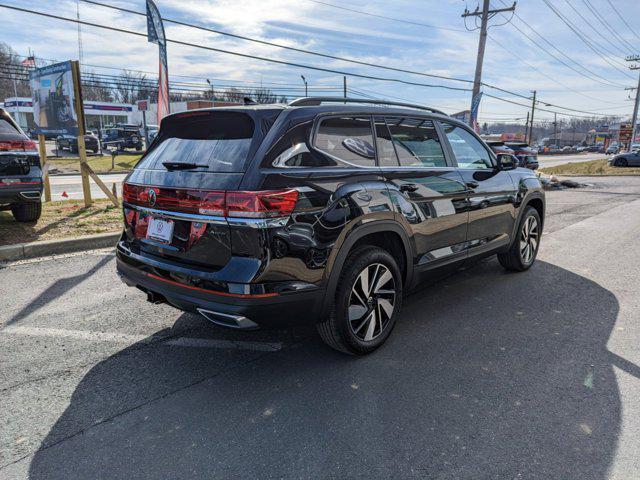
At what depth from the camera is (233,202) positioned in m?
2.57

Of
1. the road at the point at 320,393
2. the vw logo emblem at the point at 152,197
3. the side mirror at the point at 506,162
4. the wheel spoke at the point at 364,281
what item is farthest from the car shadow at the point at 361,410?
the side mirror at the point at 506,162

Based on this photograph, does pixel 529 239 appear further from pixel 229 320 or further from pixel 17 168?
pixel 17 168

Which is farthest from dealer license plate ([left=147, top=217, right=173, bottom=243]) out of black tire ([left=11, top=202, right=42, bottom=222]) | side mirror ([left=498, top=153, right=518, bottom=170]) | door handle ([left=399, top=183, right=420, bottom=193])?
black tire ([left=11, top=202, right=42, bottom=222])

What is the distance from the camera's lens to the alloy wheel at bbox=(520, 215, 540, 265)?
5.32m

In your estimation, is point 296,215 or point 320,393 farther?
point 320,393

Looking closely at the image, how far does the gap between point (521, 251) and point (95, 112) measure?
68.2 m

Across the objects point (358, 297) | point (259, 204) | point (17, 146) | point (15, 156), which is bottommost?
point (358, 297)

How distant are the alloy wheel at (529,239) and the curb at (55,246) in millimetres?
5652

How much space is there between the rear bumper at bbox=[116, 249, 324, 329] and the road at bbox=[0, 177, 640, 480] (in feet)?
1.69

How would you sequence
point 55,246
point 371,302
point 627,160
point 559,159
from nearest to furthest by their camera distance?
point 371,302, point 55,246, point 627,160, point 559,159

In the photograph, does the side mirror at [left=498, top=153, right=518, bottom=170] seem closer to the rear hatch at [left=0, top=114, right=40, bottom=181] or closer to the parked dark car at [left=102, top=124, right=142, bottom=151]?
the rear hatch at [left=0, top=114, right=40, bottom=181]

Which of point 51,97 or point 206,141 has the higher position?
point 51,97

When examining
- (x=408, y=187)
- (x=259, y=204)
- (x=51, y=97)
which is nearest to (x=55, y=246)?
(x=259, y=204)

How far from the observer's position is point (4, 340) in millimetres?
3496
